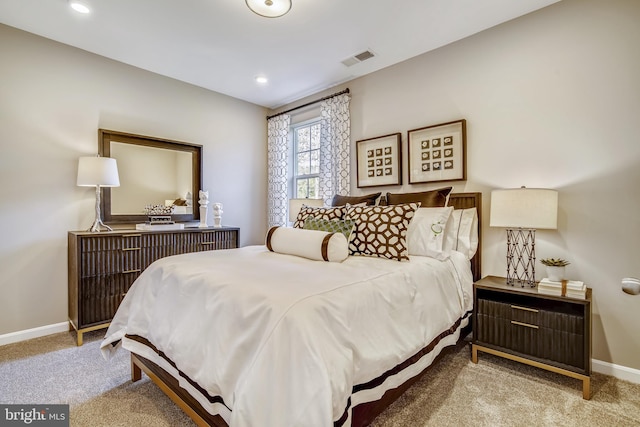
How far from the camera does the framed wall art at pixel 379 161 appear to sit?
3.10 m

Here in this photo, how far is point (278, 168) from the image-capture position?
4211mm

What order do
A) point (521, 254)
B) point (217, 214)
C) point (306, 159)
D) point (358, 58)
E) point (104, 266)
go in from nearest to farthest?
point (521, 254) < point (104, 266) < point (358, 58) < point (217, 214) < point (306, 159)

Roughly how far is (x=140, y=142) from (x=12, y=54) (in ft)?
3.68

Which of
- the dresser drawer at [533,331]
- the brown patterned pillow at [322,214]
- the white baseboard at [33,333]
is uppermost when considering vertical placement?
the brown patterned pillow at [322,214]

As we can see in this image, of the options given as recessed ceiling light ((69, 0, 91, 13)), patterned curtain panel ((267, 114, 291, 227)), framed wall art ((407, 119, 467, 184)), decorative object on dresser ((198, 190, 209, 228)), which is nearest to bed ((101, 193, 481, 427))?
framed wall art ((407, 119, 467, 184))

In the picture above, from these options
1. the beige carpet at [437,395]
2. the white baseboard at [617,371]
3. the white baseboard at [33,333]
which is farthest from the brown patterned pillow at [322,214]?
the white baseboard at [33,333]

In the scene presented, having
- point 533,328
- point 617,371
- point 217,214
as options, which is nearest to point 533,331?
point 533,328

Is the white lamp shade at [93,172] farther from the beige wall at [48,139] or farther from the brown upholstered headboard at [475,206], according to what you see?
the brown upholstered headboard at [475,206]

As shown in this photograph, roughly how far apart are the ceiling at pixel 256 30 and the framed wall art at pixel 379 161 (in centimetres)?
80

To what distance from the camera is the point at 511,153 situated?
7.88 ft

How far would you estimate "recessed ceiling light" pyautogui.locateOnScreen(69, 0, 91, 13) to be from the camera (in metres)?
2.20

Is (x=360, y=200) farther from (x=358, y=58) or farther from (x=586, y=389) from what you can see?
(x=586, y=389)

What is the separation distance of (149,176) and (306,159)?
6.36ft

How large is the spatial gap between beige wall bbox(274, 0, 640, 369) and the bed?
3.21 ft
